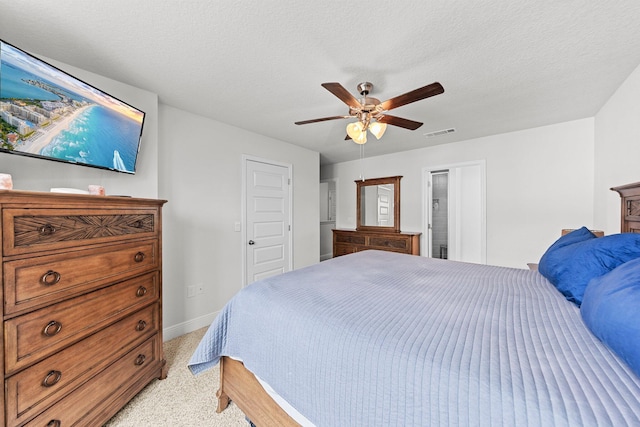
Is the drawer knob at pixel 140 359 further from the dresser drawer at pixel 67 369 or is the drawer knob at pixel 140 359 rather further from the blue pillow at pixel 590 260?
the blue pillow at pixel 590 260

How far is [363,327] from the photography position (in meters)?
0.96

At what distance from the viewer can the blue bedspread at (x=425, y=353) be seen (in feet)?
2.00

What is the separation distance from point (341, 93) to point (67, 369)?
7.22ft

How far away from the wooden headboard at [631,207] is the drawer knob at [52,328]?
133 inches

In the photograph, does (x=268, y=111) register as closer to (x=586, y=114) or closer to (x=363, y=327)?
(x=363, y=327)

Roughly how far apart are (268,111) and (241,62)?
33.5 inches

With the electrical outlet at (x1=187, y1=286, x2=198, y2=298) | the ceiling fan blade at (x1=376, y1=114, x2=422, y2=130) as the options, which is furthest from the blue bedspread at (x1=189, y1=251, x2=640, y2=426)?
the electrical outlet at (x1=187, y1=286, x2=198, y2=298)

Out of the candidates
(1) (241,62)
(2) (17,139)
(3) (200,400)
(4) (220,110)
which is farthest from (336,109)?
(3) (200,400)

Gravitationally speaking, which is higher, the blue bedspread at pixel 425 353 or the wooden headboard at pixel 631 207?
the wooden headboard at pixel 631 207

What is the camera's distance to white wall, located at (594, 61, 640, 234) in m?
1.89

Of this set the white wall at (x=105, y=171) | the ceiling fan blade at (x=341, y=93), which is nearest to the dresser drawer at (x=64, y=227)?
the white wall at (x=105, y=171)

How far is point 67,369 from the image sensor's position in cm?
121

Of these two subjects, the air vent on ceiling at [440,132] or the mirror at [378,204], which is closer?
the air vent on ceiling at [440,132]

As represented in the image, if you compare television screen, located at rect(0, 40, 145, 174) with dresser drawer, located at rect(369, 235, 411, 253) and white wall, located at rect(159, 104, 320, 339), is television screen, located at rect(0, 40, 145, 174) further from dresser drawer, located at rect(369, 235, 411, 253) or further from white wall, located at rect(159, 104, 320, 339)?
dresser drawer, located at rect(369, 235, 411, 253)
